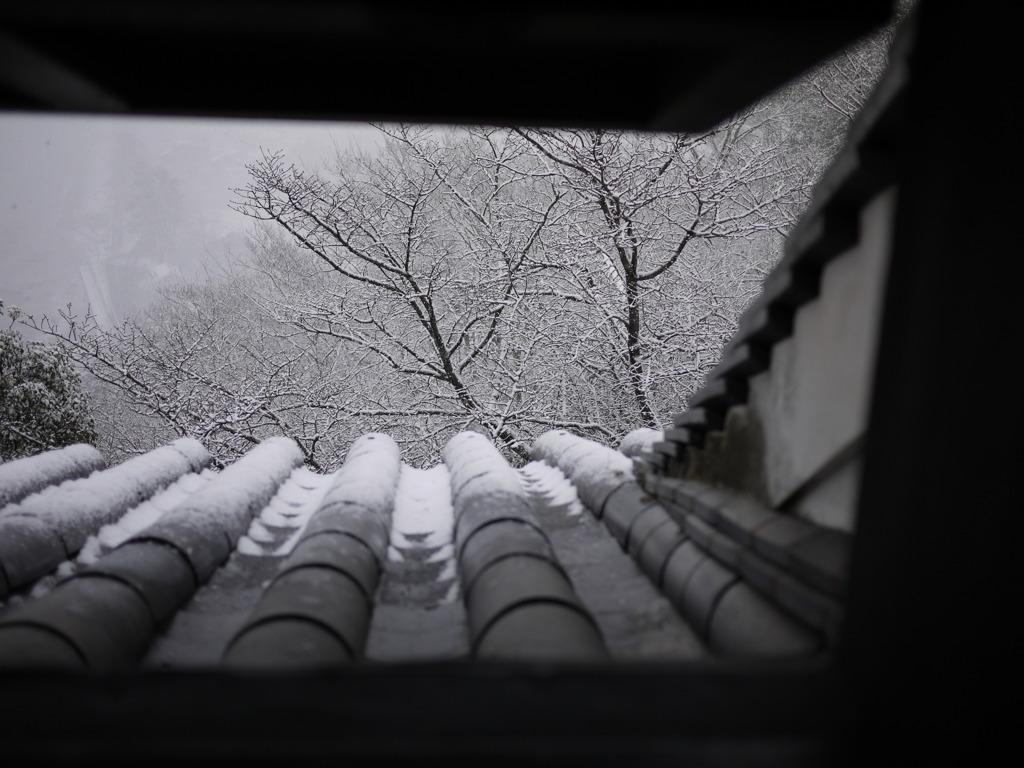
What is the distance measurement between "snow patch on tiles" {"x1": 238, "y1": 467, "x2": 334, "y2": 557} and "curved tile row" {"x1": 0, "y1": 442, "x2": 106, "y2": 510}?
57.9 inches

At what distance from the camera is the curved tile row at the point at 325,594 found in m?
1.80

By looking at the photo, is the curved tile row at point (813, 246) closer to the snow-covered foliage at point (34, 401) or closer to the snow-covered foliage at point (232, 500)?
the snow-covered foliage at point (232, 500)

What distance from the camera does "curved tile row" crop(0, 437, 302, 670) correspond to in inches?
74.4

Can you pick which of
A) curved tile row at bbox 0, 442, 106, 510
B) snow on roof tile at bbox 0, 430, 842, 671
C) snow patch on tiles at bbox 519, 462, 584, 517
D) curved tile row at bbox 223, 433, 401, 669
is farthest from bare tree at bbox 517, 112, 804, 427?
curved tile row at bbox 223, 433, 401, 669

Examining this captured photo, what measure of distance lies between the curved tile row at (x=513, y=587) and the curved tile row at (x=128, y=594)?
1.04 m

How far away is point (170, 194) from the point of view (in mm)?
41125

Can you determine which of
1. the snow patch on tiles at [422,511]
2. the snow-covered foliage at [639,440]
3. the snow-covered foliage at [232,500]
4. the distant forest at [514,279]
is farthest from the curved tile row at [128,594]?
the distant forest at [514,279]

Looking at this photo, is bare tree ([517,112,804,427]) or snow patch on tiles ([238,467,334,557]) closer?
snow patch on tiles ([238,467,334,557])

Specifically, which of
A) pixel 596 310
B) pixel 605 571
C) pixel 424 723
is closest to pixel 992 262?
pixel 424 723

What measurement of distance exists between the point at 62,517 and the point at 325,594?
6.26ft

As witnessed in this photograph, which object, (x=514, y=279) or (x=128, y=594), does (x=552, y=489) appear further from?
(x=514, y=279)

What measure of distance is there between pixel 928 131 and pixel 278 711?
1436mm

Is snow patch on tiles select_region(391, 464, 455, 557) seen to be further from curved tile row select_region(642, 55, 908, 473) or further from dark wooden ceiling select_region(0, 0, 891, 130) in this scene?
dark wooden ceiling select_region(0, 0, 891, 130)

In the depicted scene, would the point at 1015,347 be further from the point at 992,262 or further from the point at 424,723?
the point at 424,723
